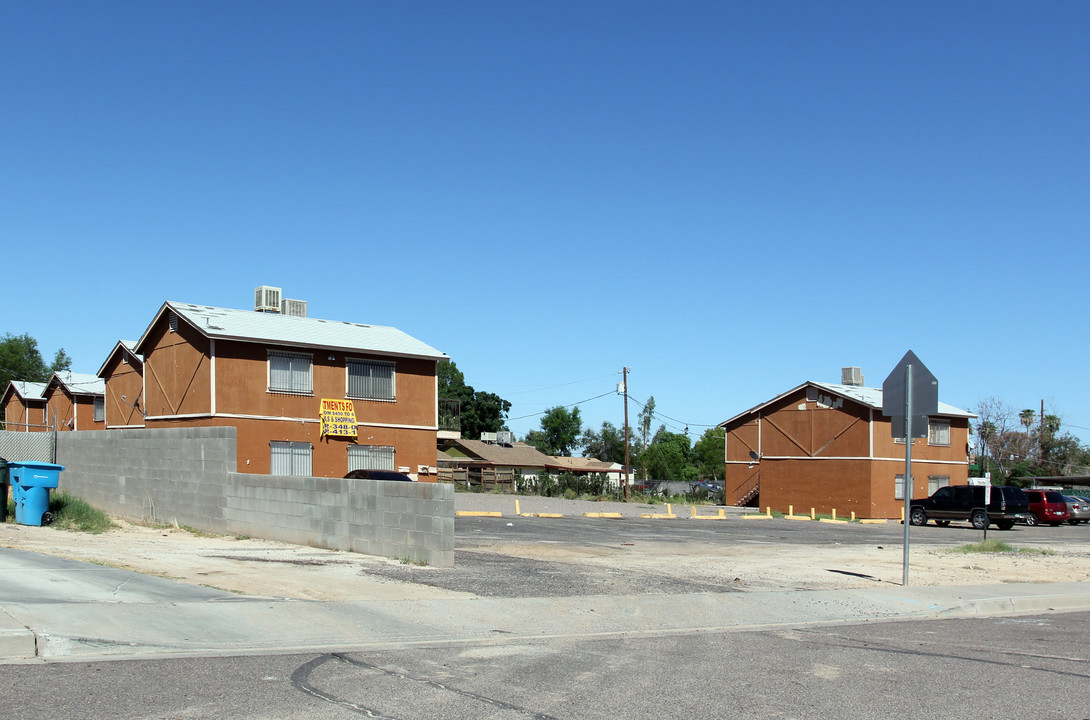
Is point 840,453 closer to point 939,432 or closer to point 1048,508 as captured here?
point 939,432

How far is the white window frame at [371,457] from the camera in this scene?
3544 centimetres

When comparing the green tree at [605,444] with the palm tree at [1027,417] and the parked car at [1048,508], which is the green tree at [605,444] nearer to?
the palm tree at [1027,417]

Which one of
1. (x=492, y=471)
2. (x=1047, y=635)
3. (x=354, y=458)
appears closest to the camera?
(x=1047, y=635)

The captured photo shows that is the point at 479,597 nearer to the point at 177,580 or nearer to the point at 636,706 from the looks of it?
the point at 177,580

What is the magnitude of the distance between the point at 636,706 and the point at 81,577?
788 cm

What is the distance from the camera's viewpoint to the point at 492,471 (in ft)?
189

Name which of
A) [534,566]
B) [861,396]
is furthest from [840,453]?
[534,566]

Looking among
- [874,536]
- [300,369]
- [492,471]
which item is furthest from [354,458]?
[492,471]

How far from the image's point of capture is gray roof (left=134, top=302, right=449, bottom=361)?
3334cm

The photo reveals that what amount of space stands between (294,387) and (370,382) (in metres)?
2.91

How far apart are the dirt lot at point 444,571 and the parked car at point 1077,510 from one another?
22.5 m

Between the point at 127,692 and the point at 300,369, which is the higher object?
the point at 300,369

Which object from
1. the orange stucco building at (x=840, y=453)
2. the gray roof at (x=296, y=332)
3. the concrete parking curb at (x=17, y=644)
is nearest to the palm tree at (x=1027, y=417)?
the orange stucco building at (x=840, y=453)

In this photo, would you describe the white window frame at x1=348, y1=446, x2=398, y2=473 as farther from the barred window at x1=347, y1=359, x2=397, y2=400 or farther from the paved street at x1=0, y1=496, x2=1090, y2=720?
the paved street at x1=0, y1=496, x2=1090, y2=720
